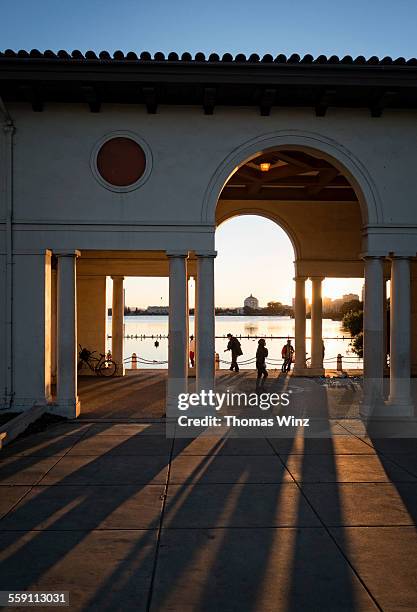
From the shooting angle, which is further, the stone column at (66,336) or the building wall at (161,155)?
the stone column at (66,336)

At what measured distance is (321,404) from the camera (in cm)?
1482

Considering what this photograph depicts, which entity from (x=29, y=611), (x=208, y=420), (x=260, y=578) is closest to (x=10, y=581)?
(x=29, y=611)

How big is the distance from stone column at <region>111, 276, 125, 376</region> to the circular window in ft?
32.9

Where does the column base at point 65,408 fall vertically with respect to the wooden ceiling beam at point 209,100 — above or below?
below

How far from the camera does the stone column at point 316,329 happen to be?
69.1 feet

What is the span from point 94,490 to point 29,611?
308 cm

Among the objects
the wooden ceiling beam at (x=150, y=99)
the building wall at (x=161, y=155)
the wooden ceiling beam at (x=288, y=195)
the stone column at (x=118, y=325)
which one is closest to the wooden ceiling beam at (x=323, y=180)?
the wooden ceiling beam at (x=288, y=195)

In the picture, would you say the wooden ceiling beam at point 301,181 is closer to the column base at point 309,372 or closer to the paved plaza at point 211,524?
the column base at point 309,372

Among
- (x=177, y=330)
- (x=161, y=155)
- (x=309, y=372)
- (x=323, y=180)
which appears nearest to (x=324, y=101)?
(x=161, y=155)

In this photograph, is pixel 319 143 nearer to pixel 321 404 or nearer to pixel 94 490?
pixel 321 404

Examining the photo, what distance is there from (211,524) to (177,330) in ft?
21.4

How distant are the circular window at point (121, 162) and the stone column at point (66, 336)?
1.85 metres

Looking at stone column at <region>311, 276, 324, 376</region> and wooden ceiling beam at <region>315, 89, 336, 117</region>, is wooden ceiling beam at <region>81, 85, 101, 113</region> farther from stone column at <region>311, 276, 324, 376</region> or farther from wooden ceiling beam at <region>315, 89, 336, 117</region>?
stone column at <region>311, 276, 324, 376</region>

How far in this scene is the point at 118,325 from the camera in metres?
22.0
